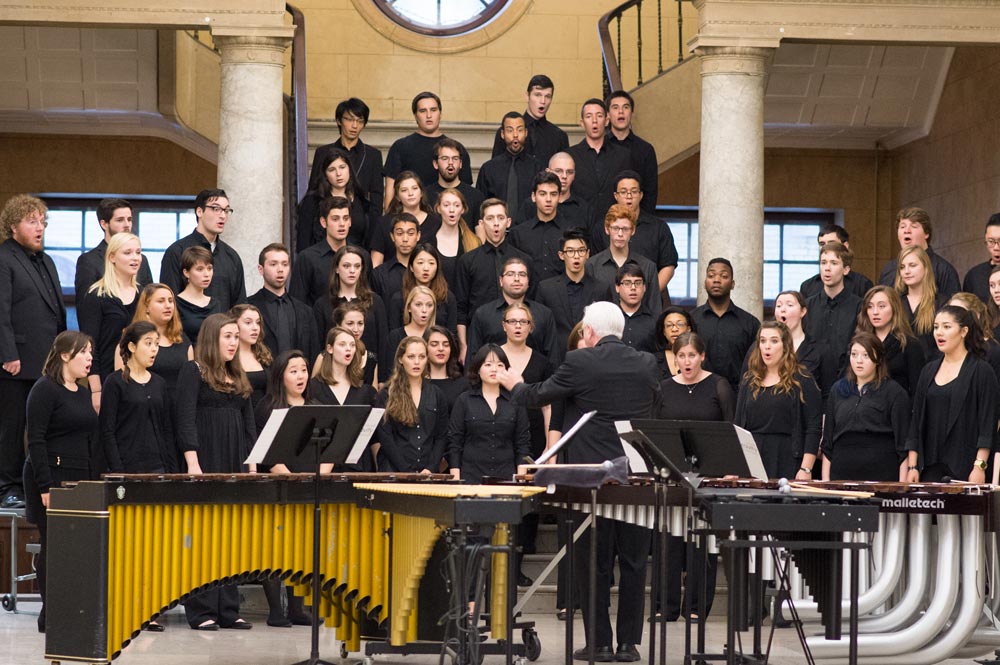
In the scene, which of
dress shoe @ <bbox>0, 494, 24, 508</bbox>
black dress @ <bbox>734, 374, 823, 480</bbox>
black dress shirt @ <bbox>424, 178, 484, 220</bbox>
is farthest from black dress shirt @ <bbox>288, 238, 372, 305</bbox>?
black dress @ <bbox>734, 374, 823, 480</bbox>

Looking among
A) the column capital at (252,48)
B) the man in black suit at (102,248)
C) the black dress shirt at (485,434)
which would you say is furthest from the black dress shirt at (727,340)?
the column capital at (252,48)

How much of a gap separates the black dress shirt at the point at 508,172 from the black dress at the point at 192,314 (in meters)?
2.44

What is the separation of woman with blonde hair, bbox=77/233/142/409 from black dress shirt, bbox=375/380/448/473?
53.5 inches

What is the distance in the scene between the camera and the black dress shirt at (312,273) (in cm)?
904

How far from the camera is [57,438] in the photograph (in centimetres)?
739

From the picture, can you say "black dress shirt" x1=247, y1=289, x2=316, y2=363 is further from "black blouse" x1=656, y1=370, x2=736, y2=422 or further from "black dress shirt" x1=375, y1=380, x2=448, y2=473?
"black blouse" x1=656, y1=370, x2=736, y2=422

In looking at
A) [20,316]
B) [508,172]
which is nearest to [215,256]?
[20,316]

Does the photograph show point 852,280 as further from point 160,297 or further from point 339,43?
point 339,43

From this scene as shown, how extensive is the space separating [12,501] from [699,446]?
13.2 ft

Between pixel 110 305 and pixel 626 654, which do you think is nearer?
pixel 626 654

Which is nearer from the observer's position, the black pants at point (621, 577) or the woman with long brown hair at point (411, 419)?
the black pants at point (621, 577)

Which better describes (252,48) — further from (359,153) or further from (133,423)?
(133,423)

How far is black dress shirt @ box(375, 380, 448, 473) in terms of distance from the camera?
798 centimetres

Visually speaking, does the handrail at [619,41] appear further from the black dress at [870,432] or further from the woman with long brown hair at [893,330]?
the black dress at [870,432]
